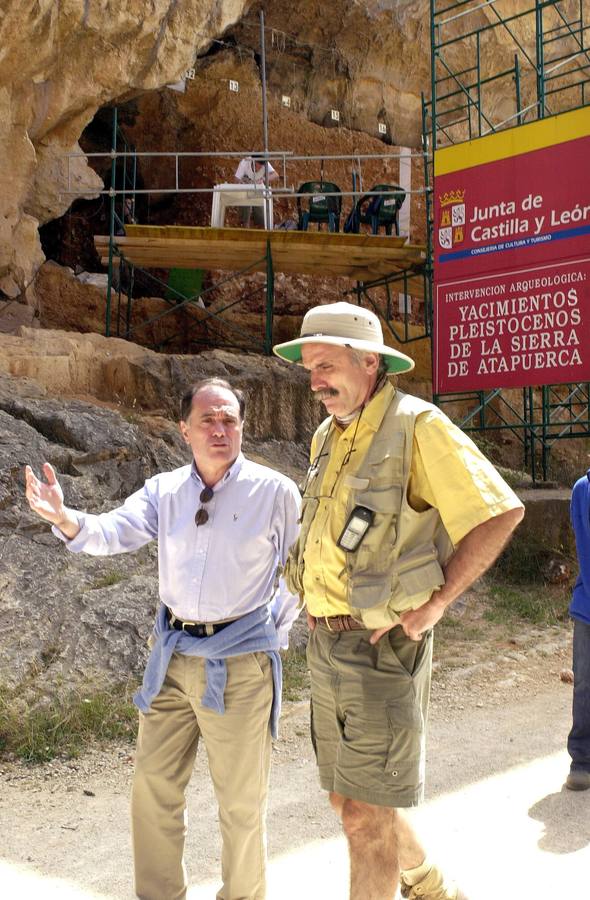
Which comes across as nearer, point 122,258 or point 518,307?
point 518,307

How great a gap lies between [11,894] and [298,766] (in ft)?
Result: 6.79

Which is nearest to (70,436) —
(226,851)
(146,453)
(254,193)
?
(146,453)

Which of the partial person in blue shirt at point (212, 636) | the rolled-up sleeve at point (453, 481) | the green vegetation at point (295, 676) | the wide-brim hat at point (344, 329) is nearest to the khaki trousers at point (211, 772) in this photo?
the partial person in blue shirt at point (212, 636)

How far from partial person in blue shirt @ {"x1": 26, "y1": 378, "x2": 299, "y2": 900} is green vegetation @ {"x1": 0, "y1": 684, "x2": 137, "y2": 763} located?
7.30 ft

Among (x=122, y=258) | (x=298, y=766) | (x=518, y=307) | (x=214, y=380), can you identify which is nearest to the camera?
(x=214, y=380)

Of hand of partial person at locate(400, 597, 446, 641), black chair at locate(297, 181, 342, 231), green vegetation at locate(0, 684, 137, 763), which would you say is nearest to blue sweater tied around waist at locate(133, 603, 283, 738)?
hand of partial person at locate(400, 597, 446, 641)

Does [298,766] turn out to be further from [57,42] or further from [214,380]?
[57,42]

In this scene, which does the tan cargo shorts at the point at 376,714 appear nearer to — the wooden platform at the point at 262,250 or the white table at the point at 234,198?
the wooden platform at the point at 262,250

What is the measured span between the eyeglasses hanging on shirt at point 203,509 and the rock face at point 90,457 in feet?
9.27

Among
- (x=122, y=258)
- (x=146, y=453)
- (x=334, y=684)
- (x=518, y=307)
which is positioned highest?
(x=122, y=258)

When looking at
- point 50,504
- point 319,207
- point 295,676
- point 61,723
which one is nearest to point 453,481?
point 50,504

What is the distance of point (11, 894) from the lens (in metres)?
3.82

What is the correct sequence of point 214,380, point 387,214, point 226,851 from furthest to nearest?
point 387,214
point 214,380
point 226,851

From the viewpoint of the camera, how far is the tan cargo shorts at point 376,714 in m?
2.95
